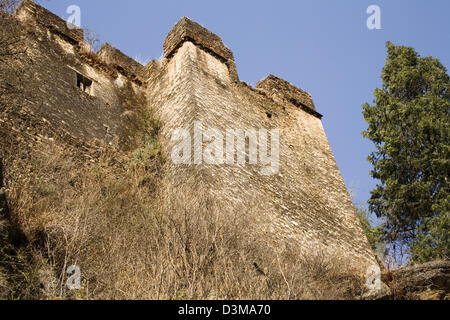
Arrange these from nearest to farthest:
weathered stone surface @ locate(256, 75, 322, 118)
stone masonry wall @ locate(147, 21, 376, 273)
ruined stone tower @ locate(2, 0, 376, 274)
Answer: stone masonry wall @ locate(147, 21, 376, 273), ruined stone tower @ locate(2, 0, 376, 274), weathered stone surface @ locate(256, 75, 322, 118)

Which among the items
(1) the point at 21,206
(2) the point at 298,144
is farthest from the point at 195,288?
(2) the point at 298,144

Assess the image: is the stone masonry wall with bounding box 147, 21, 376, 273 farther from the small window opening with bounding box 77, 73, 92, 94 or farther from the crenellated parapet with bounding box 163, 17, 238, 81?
the small window opening with bounding box 77, 73, 92, 94

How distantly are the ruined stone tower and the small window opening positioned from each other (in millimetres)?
21

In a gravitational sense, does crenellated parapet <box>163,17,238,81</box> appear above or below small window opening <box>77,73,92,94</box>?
above

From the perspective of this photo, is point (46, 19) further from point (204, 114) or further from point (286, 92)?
point (286, 92)

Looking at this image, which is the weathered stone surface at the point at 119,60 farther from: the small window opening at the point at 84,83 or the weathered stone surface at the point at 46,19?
the small window opening at the point at 84,83

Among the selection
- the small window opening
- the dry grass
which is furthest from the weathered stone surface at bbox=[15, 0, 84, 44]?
the dry grass

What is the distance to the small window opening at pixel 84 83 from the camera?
392 inches

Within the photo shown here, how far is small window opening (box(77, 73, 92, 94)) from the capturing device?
9953 millimetres

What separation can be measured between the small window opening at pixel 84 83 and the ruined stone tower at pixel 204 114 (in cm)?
2

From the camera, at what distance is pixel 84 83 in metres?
10.0

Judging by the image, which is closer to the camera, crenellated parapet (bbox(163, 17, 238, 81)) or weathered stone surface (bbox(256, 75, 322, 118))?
crenellated parapet (bbox(163, 17, 238, 81))

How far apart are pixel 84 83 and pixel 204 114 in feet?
9.03
